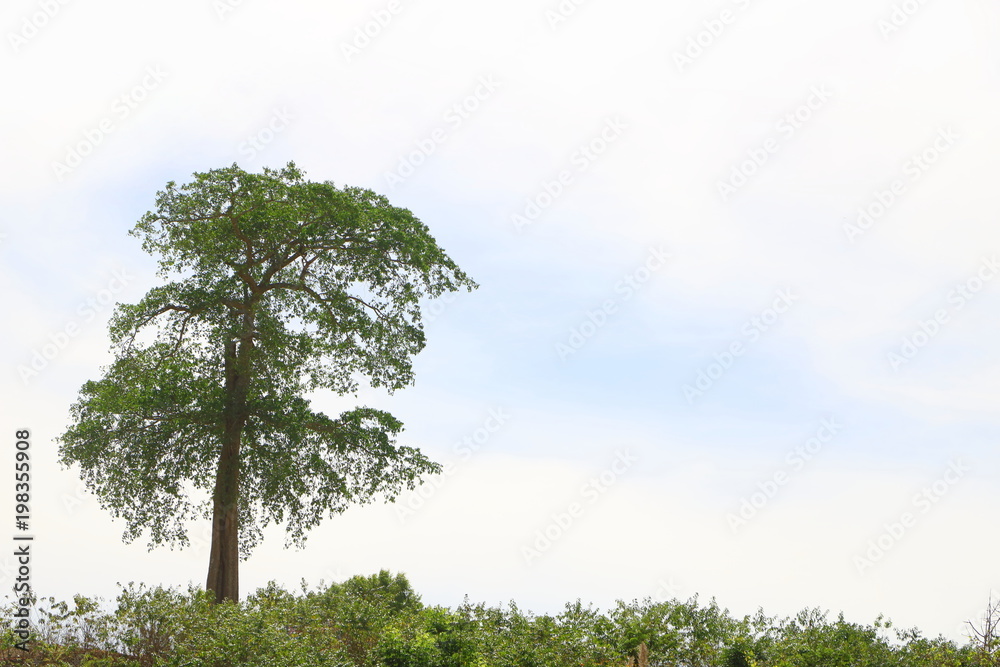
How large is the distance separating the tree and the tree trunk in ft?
0.11

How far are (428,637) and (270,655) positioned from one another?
2.34 metres

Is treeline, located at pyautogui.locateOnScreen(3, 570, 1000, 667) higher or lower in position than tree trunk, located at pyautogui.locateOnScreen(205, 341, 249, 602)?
lower

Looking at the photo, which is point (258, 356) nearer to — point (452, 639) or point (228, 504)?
point (228, 504)

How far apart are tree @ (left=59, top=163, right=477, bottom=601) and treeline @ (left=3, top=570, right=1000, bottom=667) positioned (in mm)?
5524

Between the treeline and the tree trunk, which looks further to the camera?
the tree trunk

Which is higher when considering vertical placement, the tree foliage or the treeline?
the tree foliage

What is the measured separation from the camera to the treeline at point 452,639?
1304cm

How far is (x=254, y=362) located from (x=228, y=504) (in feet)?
11.0

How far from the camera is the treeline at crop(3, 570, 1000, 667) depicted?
42.8ft

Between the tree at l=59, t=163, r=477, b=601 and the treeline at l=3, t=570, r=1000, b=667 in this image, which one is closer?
the treeline at l=3, t=570, r=1000, b=667

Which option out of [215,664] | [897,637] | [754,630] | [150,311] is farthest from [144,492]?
[897,637]

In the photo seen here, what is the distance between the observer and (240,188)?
68.6ft

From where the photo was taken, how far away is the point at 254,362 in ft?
67.7

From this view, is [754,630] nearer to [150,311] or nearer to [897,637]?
[897,637]
